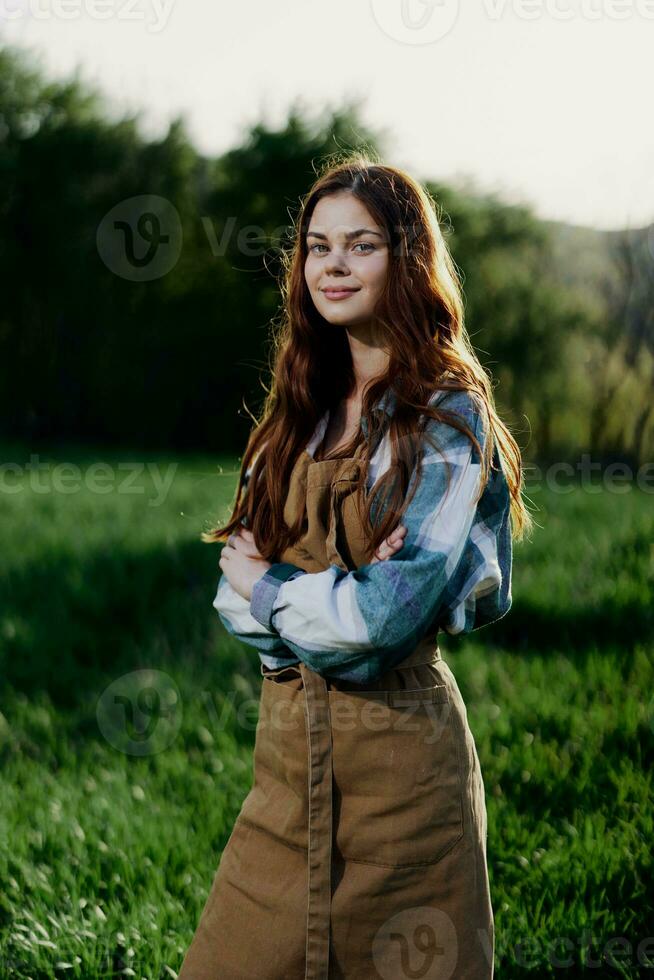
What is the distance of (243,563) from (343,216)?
69cm

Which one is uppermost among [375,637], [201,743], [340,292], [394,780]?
[340,292]

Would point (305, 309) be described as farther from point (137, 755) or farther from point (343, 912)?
point (137, 755)

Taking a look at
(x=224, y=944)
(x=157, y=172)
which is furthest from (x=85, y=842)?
(x=157, y=172)

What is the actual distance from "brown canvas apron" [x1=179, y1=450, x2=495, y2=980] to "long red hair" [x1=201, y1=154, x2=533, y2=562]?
0.36 feet

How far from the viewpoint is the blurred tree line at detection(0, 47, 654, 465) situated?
11.1 metres

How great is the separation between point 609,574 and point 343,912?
372 cm

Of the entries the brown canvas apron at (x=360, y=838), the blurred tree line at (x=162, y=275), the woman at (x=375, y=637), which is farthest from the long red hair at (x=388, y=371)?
the blurred tree line at (x=162, y=275)

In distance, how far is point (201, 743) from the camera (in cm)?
397

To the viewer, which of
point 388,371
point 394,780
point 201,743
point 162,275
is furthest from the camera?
point 162,275

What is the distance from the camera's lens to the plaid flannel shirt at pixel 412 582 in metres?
1.67

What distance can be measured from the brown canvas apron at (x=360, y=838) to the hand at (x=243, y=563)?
0.39 ft

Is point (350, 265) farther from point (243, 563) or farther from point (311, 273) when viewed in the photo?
point (243, 563)

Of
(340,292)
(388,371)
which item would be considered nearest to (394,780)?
(388,371)

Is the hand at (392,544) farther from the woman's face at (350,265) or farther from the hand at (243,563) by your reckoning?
the woman's face at (350,265)
